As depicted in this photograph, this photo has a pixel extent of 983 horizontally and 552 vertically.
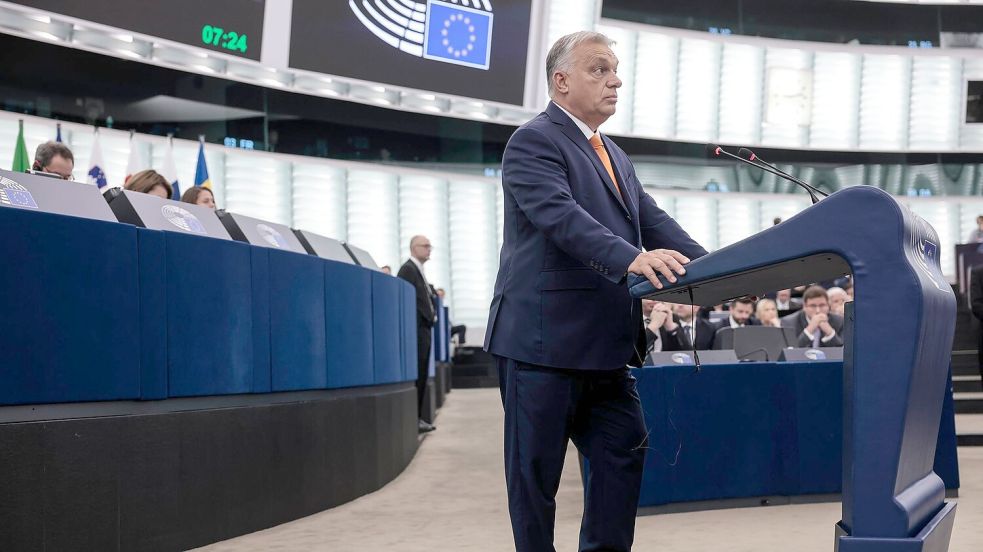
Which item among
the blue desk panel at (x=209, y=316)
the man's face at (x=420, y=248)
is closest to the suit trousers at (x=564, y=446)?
the blue desk panel at (x=209, y=316)

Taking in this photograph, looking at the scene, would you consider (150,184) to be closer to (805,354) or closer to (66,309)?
(66,309)

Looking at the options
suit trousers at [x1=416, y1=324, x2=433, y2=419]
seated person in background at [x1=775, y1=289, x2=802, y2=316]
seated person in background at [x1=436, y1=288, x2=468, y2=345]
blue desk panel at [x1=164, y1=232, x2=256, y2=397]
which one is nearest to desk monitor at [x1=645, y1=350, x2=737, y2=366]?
blue desk panel at [x1=164, y1=232, x2=256, y2=397]

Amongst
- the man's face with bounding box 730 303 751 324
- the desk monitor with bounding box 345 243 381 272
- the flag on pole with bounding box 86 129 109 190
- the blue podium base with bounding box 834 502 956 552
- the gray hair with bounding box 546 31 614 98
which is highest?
the flag on pole with bounding box 86 129 109 190

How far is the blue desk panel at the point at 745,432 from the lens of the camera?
493 cm

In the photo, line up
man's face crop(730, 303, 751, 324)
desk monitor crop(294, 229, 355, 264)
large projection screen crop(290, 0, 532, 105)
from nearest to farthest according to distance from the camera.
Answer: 1. desk monitor crop(294, 229, 355, 264)
2. man's face crop(730, 303, 751, 324)
3. large projection screen crop(290, 0, 532, 105)

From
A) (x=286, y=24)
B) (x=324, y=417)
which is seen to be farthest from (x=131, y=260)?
(x=286, y=24)

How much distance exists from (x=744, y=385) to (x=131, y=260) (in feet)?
9.61

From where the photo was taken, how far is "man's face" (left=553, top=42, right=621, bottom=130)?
7.91 ft

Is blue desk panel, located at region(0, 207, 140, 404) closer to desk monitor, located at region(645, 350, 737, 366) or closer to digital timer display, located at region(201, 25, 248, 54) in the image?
desk monitor, located at region(645, 350, 737, 366)

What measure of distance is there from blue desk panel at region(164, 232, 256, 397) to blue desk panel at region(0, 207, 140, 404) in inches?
9.1

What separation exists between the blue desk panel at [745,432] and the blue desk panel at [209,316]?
5.94ft

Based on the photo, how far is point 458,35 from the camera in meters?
12.0

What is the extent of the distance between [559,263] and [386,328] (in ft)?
13.0

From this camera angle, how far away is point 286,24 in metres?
10.7
